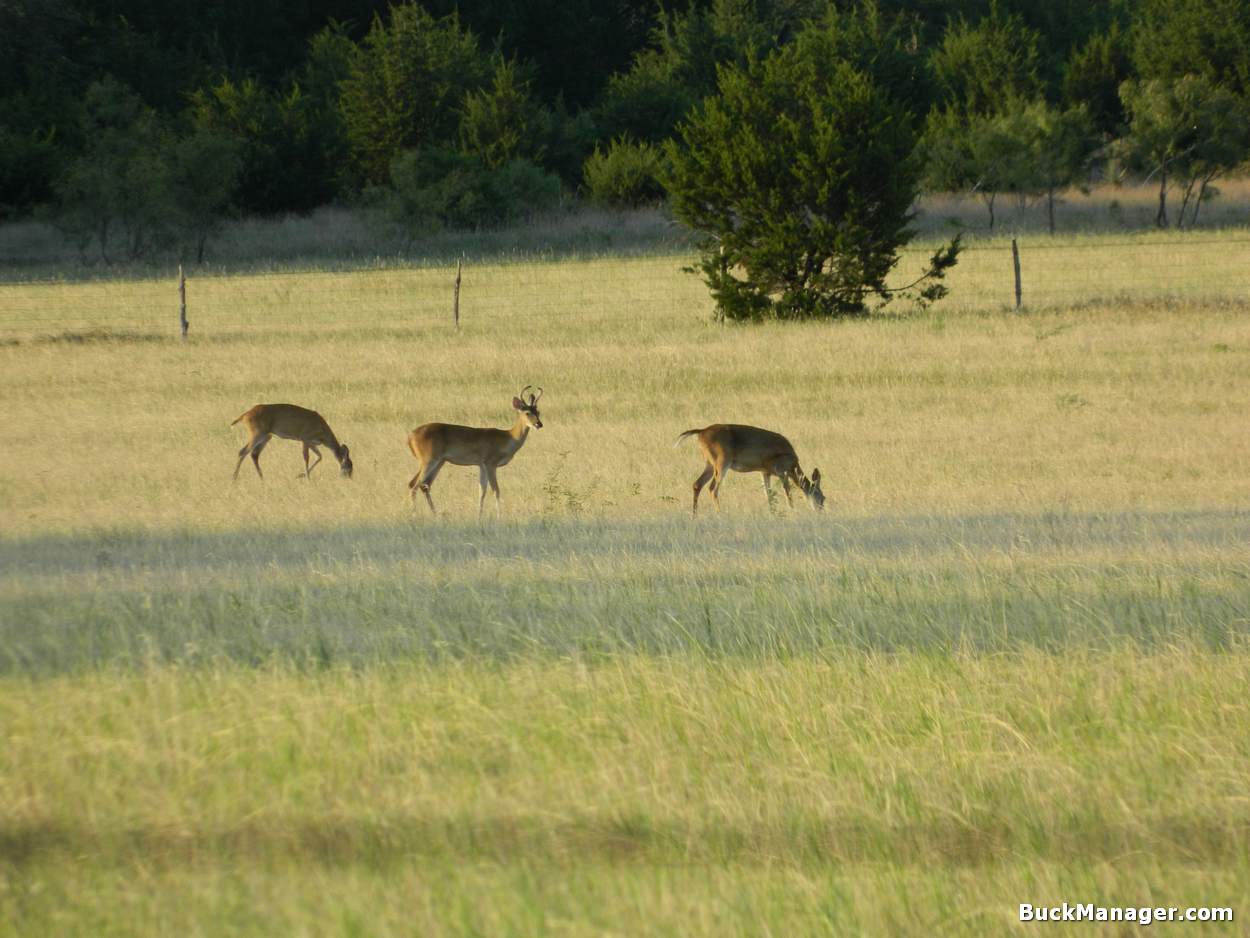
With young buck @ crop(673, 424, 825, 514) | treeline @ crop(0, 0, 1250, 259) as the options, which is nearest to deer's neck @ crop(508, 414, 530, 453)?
young buck @ crop(673, 424, 825, 514)

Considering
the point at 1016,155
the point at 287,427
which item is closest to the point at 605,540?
the point at 287,427

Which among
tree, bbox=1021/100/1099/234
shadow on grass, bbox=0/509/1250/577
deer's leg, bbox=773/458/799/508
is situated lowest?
deer's leg, bbox=773/458/799/508

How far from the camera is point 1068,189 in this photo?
2148 inches

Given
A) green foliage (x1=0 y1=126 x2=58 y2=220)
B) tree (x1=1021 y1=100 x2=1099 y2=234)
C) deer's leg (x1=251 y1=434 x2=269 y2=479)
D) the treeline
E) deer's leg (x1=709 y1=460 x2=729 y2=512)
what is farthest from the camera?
green foliage (x1=0 y1=126 x2=58 y2=220)

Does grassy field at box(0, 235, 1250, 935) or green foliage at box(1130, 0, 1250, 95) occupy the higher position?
green foliage at box(1130, 0, 1250, 95)

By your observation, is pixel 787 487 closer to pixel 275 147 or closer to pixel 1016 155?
pixel 1016 155

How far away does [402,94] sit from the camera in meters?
59.7

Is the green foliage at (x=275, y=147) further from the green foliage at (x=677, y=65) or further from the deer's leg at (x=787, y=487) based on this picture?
the deer's leg at (x=787, y=487)

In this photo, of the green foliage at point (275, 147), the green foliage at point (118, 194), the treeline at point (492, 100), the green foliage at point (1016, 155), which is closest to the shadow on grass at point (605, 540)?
the treeline at point (492, 100)

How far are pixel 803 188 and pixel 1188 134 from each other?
1054 inches

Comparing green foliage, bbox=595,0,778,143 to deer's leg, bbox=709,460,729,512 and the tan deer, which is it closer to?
the tan deer

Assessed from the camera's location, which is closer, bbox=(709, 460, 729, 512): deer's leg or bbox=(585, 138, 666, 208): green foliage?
bbox=(709, 460, 729, 512): deer's leg

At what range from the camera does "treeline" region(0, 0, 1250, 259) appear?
49656 millimetres

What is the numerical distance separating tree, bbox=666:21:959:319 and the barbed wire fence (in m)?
1.51
